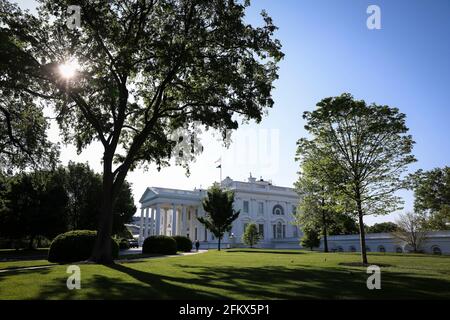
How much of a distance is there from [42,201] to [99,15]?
37.2m

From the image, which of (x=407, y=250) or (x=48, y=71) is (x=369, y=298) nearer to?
(x=48, y=71)

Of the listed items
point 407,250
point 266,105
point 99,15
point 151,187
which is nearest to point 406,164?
point 266,105

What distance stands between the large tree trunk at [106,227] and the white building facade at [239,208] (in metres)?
49.1

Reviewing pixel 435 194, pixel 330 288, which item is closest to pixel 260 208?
pixel 435 194

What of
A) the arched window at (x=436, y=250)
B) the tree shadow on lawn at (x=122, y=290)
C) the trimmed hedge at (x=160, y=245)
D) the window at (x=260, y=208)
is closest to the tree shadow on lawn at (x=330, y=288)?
the tree shadow on lawn at (x=122, y=290)

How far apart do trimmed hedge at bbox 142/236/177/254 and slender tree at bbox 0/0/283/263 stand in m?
15.4

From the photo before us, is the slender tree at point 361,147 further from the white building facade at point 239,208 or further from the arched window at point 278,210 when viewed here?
the arched window at point 278,210

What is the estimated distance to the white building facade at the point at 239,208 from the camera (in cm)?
6944

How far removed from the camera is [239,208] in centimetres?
7294

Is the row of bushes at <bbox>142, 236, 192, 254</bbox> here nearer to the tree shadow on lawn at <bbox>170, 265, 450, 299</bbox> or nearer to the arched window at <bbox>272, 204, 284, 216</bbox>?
the tree shadow on lawn at <bbox>170, 265, 450, 299</bbox>

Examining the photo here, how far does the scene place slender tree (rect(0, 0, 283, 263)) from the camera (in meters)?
16.6

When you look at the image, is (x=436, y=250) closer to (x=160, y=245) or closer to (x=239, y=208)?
(x=160, y=245)
